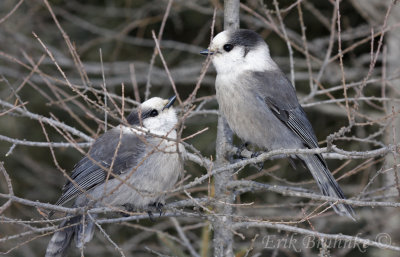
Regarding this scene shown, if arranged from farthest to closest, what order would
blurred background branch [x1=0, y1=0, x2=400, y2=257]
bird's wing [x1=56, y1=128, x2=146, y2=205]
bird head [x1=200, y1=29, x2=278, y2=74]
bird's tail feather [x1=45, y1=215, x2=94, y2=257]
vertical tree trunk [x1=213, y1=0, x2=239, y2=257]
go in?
blurred background branch [x1=0, y1=0, x2=400, y2=257] < bird head [x1=200, y1=29, x2=278, y2=74] < bird's wing [x1=56, y1=128, x2=146, y2=205] < bird's tail feather [x1=45, y1=215, x2=94, y2=257] < vertical tree trunk [x1=213, y1=0, x2=239, y2=257]

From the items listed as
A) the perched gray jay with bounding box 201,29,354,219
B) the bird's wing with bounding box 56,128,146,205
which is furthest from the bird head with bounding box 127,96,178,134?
the perched gray jay with bounding box 201,29,354,219

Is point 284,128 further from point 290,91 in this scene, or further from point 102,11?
point 102,11

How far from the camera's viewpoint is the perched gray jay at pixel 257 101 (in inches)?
148

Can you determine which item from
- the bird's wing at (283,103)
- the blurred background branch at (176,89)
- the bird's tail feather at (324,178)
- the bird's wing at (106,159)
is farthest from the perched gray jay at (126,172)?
the blurred background branch at (176,89)

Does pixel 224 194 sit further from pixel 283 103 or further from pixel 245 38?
pixel 245 38

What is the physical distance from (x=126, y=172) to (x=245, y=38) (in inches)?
45.4

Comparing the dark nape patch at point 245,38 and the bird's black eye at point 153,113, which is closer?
the dark nape patch at point 245,38

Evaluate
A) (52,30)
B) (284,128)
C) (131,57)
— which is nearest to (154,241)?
(131,57)

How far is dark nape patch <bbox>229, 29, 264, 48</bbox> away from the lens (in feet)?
12.3

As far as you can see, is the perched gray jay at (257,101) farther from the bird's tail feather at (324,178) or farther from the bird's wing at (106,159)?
the bird's wing at (106,159)

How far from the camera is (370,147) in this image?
6195mm

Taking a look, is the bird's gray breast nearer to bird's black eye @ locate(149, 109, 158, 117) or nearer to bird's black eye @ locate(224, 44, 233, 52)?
bird's black eye @ locate(224, 44, 233, 52)

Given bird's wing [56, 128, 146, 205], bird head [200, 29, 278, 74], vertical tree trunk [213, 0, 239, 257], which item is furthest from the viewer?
bird head [200, 29, 278, 74]

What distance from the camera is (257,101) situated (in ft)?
12.5
